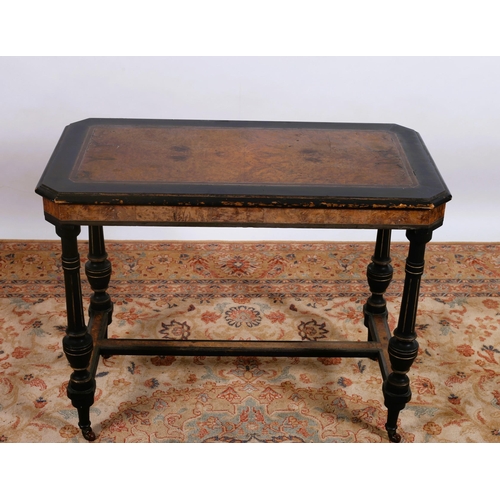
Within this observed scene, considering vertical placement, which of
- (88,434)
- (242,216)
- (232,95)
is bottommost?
(88,434)

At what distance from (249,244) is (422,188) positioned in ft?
7.42

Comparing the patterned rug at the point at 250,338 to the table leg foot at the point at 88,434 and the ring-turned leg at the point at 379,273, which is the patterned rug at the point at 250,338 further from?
the ring-turned leg at the point at 379,273

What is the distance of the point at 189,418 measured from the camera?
4617 millimetres

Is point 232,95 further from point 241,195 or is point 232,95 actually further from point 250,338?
point 241,195

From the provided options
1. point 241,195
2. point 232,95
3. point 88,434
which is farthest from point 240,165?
point 232,95

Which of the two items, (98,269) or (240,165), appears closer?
(240,165)

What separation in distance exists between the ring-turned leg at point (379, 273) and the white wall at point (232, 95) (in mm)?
1349

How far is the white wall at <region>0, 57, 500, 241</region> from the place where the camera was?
6414 millimetres

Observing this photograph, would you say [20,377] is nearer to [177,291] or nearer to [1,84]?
[177,291]

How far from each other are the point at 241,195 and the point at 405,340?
39.4 inches

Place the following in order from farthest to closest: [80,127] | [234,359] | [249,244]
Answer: [249,244]
[234,359]
[80,127]

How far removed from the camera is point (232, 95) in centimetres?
645

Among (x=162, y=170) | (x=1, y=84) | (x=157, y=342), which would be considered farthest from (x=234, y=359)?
(x=1, y=84)

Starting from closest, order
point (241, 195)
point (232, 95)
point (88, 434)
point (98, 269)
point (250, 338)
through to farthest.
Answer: point (241, 195) < point (88, 434) < point (98, 269) < point (250, 338) < point (232, 95)
